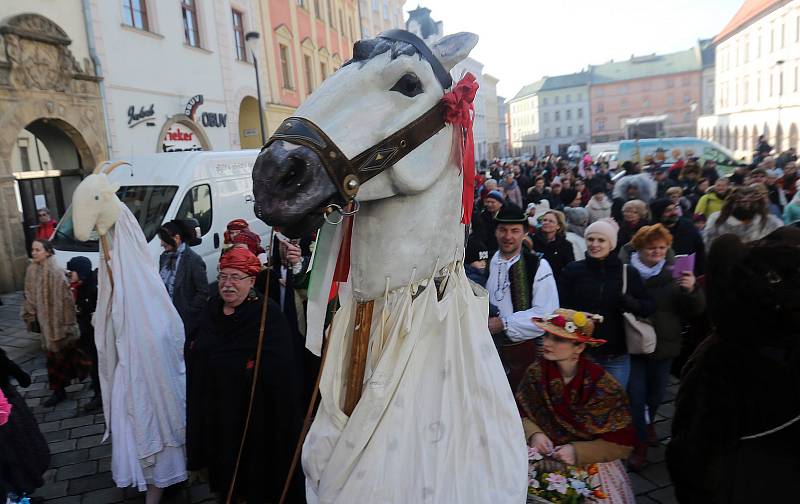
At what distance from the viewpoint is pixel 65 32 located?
438 inches

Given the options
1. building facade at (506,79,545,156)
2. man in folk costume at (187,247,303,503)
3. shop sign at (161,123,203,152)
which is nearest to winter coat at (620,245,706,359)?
man in folk costume at (187,247,303,503)

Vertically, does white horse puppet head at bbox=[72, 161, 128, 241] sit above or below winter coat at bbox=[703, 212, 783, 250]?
above

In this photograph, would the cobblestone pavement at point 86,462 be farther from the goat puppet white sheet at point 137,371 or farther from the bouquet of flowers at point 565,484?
the bouquet of flowers at point 565,484

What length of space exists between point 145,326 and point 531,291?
2.65 meters

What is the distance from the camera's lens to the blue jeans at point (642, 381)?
4.07 metres

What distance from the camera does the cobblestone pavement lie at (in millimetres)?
3828

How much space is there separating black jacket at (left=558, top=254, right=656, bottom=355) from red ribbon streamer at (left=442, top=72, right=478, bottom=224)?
93.9 inches

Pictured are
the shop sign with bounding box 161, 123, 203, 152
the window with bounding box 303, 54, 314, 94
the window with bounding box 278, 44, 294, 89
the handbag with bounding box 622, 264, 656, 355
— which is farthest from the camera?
the window with bounding box 303, 54, 314, 94

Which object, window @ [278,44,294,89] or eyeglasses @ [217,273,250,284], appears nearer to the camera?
eyeglasses @ [217,273,250,284]

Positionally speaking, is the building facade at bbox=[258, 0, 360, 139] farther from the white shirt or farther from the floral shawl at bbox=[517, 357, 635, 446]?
the floral shawl at bbox=[517, 357, 635, 446]

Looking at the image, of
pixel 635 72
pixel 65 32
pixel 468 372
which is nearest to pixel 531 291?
pixel 468 372

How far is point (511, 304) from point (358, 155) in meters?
2.64

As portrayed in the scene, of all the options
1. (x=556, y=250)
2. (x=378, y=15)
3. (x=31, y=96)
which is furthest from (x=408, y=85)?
(x=378, y=15)

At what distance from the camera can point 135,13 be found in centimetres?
1323
